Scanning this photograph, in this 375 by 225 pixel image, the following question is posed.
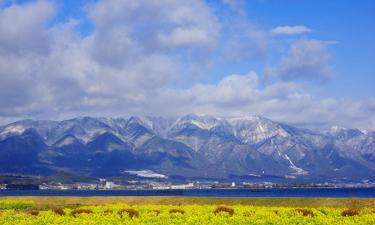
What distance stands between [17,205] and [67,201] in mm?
12341

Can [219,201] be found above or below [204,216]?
above

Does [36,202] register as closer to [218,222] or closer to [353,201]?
[353,201]

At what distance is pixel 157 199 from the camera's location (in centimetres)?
8569

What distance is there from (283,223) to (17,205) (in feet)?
167

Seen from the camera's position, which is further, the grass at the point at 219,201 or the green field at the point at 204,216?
the grass at the point at 219,201

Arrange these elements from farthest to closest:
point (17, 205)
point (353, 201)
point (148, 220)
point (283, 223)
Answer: point (17, 205)
point (353, 201)
point (148, 220)
point (283, 223)

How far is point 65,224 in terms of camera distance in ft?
118

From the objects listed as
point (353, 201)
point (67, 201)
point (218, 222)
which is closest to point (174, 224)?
point (218, 222)

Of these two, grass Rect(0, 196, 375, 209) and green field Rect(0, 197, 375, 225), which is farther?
grass Rect(0, 196, 375, 209)

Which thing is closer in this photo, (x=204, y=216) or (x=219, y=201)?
(x=204, y=216)

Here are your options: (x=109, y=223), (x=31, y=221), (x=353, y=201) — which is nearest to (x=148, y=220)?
(x=109, y=223)

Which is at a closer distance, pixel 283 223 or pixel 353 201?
pixel 283 223

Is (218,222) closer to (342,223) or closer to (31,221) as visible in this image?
(342,223)

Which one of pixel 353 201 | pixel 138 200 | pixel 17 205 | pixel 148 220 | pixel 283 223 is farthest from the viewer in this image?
pixel 138 200
